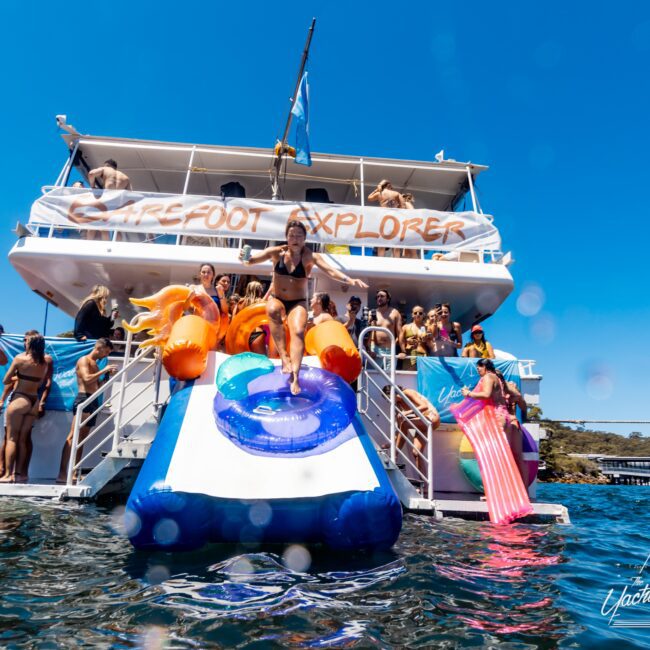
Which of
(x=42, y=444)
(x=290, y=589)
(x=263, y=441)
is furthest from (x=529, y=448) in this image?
(x=42, y=444)

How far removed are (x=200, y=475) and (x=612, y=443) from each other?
58765mm

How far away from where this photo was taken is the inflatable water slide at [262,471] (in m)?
3.39

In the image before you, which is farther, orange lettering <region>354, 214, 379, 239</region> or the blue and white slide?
orange lettering <region>354, 214, 379, 239</region>

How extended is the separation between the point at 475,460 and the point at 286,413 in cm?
358

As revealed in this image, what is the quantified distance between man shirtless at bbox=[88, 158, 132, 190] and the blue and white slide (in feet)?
21.0

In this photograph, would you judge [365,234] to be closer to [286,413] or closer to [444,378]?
[444,378]

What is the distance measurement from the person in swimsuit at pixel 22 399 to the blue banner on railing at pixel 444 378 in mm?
5091

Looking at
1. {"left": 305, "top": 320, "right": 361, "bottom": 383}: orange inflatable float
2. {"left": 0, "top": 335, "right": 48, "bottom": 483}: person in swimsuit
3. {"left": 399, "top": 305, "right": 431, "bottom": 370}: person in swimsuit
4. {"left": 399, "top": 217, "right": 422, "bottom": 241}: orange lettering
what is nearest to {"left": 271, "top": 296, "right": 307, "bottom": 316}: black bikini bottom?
{"left": 305, "top": 320, "right": 361, "bottom": 383}: orange inflatable float

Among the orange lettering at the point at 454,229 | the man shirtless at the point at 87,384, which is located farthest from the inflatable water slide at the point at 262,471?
the orange lettering at the point at 454,229

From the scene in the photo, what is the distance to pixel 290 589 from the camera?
284 centimetres

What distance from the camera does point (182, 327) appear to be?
483 cm

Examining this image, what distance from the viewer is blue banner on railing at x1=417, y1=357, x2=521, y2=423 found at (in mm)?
7078

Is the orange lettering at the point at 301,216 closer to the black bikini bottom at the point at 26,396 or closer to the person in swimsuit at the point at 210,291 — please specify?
the person in swimsuit at the point at 210,291

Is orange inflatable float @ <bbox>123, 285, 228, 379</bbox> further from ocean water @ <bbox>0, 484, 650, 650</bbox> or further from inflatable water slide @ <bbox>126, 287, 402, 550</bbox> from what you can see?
ocean water @ <bbox>0, 484, 650, 650</bbox>
